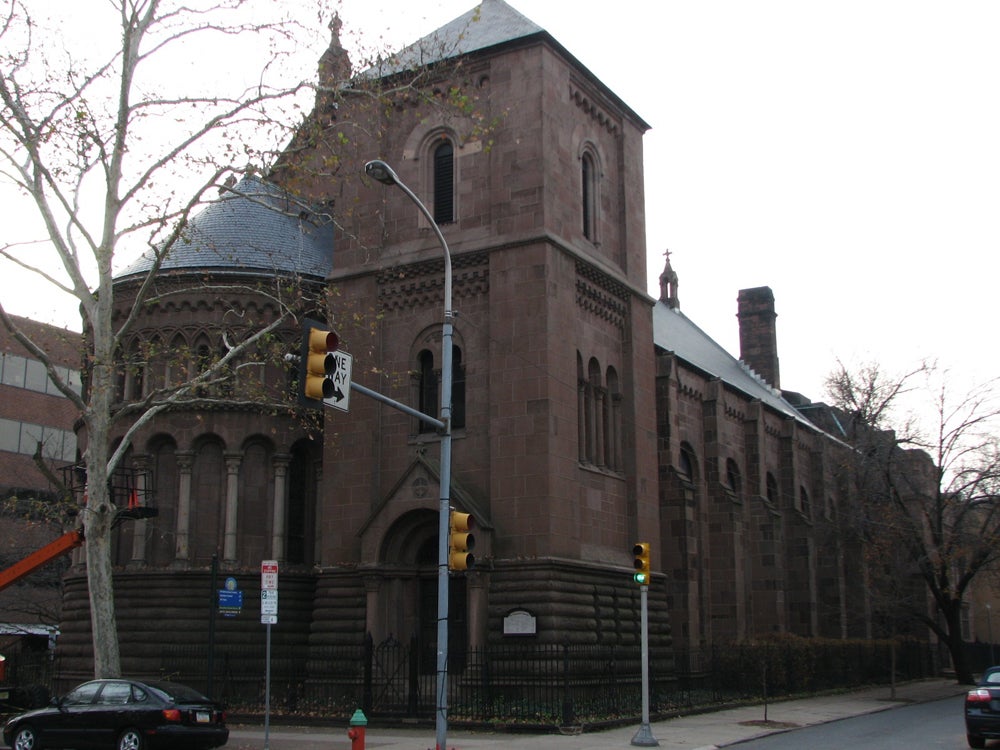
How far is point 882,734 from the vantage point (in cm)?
2266

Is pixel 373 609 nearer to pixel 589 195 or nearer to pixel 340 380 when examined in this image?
pixel 340 380

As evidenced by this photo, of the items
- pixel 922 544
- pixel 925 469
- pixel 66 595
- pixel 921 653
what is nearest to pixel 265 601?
pixel 66 595

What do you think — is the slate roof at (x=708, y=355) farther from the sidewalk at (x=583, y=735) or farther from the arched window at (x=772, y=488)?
the sidewalk at (x=583, y=735)

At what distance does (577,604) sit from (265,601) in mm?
8280

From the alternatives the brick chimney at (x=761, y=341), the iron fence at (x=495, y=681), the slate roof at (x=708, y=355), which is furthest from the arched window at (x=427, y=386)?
the brick chimney at (x=761, y=341)

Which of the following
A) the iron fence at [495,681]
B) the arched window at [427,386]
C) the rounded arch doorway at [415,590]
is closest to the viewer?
the iron fence at [495,681]

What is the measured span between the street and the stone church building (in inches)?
203

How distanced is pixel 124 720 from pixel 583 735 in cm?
847

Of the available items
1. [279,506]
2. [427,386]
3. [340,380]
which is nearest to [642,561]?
[340,380]

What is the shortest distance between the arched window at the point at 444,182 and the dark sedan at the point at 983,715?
1645 centimetres

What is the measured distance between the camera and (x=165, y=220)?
68.4 feet

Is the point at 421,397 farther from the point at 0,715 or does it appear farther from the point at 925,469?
the point at 925,469

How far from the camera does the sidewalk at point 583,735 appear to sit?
19.8 metres

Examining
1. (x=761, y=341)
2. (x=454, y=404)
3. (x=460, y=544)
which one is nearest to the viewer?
(x=460, y=544)
